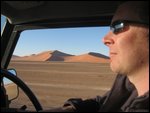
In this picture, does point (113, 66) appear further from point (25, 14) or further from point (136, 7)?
point (25, 14)

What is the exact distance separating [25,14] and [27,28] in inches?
14.9

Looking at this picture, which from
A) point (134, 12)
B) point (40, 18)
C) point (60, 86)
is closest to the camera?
point (134, 12)

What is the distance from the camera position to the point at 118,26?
2697mm

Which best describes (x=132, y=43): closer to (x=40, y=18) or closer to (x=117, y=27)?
(x=117, y=27)

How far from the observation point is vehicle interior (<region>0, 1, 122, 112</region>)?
10.4ft

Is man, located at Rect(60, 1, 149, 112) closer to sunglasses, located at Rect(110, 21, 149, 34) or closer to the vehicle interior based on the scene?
sunglasses, located at Rect(110, 21, 149, 34)

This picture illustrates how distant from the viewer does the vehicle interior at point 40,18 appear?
317 centimetres

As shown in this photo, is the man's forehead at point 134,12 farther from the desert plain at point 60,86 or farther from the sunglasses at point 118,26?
the desert plain at point 60,86

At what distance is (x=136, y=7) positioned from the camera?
8.50ft

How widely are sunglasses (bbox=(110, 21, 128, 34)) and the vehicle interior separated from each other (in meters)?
0.20

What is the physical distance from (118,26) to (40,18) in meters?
1.10

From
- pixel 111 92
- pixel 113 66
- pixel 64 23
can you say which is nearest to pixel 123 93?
pixel 111 92

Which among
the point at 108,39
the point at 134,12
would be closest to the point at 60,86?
the point at 108,39

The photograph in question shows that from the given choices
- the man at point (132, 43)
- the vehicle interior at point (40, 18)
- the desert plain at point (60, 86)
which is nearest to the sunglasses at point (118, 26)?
the man at point (132, 43)
